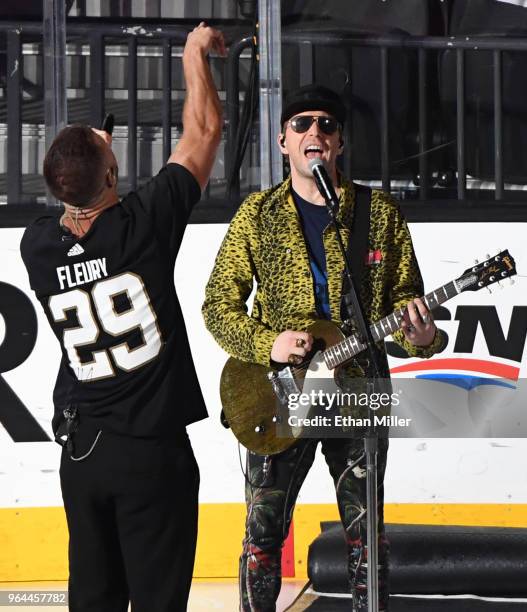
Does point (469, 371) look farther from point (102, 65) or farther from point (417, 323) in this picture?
point (102, 65)

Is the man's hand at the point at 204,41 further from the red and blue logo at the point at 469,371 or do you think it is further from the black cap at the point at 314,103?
the red and blue logo at the point at 469,371

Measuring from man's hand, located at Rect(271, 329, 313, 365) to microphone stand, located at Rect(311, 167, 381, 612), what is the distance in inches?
5.4

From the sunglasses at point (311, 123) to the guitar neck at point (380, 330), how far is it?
0.59 metres

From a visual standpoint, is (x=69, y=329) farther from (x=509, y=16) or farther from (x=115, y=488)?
(x=509, y=16)

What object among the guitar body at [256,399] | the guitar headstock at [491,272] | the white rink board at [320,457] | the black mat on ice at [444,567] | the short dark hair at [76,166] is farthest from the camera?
the white rink board at [320,457]


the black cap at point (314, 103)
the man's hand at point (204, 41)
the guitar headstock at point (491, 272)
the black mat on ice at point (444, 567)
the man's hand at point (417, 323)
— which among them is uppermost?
the man's hand at point (204, 41)

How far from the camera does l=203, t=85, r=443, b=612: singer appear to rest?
354 cm

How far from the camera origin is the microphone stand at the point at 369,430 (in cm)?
319

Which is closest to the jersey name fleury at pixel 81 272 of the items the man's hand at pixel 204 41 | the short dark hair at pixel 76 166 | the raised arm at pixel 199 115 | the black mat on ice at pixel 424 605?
the short dark hair at pixel 76 166

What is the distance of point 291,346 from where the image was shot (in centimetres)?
337


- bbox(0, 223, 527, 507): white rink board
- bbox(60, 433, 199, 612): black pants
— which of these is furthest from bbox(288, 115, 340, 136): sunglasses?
bbox(0, 223, 527, 507): white rink board

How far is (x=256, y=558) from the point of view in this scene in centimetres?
360

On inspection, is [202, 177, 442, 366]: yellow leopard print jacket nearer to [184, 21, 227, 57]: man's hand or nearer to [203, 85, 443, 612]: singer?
[203, 85, 443, 612]: singer

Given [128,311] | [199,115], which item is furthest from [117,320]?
[199,115]
